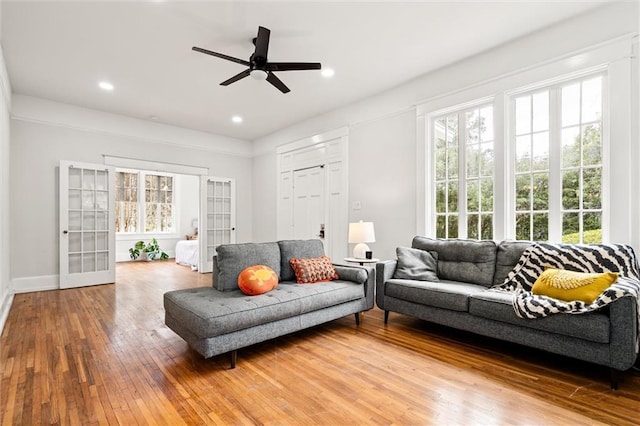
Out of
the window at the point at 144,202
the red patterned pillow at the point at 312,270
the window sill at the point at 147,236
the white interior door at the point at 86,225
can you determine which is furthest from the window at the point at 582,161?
the window at the point at 144,202

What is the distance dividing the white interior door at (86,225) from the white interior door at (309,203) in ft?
10.7

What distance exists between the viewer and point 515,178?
138 inches

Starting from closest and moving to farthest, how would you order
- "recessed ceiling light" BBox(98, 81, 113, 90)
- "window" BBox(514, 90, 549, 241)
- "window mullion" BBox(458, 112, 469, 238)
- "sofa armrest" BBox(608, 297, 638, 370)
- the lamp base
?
"sofa armrest" BBox(608, 297, 638, 370) → "window" BBox(514, 90, 549, 241) → "window mullion" BBox(458, 112, 469, 238) → the lamp base → "recessed ceiling light" BBox(98, 81, 113, 90)

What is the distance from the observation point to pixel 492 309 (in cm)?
263

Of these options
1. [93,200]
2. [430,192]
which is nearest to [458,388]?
[430,192]

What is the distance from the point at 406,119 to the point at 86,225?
5427 mm

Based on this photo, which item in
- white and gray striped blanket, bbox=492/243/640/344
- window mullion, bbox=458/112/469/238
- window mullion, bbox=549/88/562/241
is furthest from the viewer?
window mullion, bbox=458/112/469/238

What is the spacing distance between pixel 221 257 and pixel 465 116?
328 cm

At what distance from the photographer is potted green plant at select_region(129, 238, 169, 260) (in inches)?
346

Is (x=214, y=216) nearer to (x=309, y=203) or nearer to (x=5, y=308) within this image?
(x=309, y=203)

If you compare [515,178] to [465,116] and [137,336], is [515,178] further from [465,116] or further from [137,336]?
[137,336]

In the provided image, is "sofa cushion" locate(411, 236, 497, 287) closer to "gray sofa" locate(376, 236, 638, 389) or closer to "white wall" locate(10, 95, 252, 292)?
"gray sofa" locate(376, 236, 638, 389)

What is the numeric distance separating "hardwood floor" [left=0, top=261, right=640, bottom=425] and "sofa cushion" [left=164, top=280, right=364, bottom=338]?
1.08 feet

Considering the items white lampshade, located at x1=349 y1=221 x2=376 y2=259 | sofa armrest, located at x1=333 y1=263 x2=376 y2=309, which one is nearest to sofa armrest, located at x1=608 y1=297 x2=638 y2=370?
sofa armrest, located at x1=333 y1=263 x2=376 y2=309
